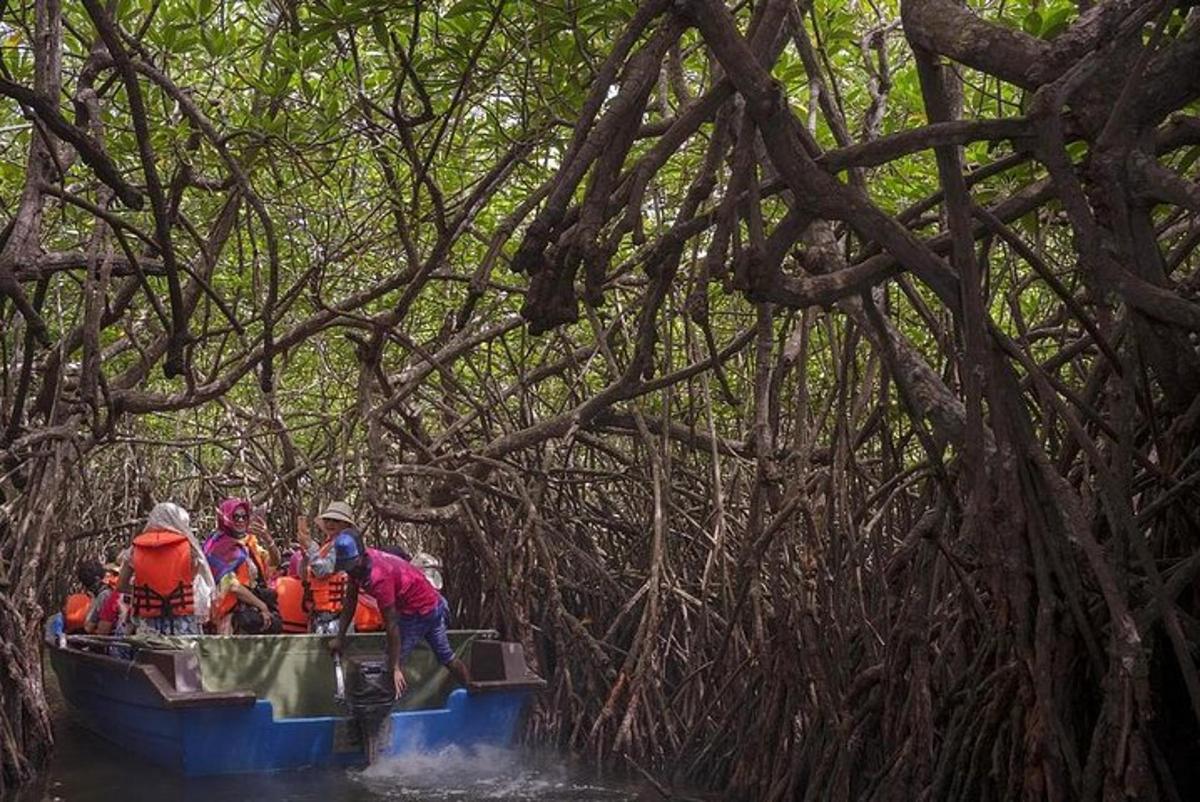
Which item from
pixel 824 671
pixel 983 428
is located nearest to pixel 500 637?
pixel 824 671

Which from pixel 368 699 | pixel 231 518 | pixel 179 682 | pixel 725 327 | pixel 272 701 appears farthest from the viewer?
pixel 725 327

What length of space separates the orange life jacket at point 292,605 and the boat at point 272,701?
82 centimetres

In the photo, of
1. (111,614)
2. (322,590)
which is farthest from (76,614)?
(322,590)

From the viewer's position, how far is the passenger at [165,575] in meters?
7.38

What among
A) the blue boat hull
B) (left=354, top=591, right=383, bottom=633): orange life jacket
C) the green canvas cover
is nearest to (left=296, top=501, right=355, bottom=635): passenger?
(left=354, top=591, right=383, bottom=633): orange life jacket

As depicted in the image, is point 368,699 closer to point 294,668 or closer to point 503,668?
point 294,668

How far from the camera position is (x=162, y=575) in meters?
7.43

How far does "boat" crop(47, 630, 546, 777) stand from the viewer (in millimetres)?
6547

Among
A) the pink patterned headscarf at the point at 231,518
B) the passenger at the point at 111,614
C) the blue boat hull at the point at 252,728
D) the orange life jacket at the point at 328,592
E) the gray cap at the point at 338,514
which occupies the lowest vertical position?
the blue boat hull at the point at 252,728

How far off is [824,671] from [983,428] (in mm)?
2049

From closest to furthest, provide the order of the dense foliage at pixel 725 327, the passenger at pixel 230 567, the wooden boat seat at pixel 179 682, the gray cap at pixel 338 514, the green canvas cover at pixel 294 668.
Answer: the dense foliage at pixel 725 327
the wooden boat seat at pixel 179 682
the gray cap at pixel 338 514
the green canvas cover at pixel 294 668
the passenger at pixel 230 567

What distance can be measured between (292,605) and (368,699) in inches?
62.4

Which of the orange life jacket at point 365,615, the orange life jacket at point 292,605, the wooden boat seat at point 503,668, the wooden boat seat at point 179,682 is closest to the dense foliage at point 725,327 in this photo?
the wooden boat seat at point 503,668

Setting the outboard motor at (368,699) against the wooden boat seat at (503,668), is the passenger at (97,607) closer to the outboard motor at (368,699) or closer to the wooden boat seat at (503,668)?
the outboard motor at (368,699)
